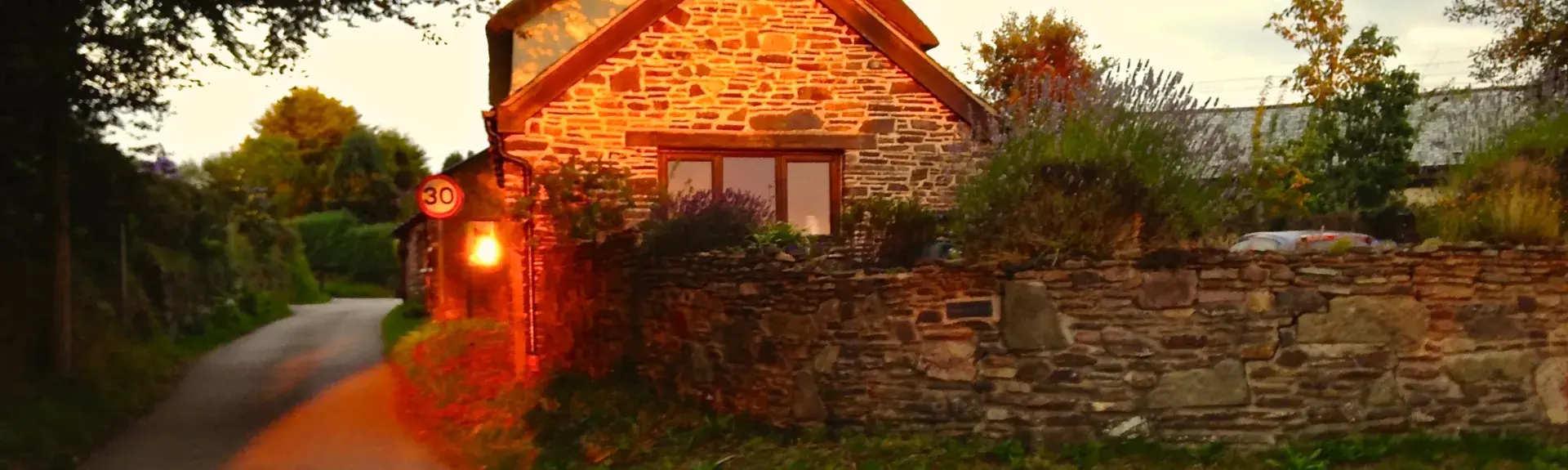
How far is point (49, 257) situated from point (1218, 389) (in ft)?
40.4

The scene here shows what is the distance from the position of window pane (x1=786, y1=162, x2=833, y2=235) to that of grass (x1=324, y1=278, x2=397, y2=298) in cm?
3560

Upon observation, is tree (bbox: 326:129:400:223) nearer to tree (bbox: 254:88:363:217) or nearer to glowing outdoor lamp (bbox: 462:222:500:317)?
tree (bbox: 254:88:363:217)

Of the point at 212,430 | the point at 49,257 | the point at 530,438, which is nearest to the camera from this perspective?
the point at 530,438

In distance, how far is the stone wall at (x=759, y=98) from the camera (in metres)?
12.4

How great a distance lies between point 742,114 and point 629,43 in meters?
1.61

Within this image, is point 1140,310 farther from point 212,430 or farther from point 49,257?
point 49,257

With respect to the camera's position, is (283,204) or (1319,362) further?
(283,204)

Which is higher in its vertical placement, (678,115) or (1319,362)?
(678,115)

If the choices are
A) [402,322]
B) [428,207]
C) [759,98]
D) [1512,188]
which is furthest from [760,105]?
[402,322]

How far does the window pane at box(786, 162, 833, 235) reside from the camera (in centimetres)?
1316

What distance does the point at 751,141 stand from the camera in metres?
12.8

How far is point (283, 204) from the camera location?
168 feet

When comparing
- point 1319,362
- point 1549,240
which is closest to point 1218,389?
point 1319,362

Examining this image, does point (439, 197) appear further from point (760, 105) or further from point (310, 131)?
point (310, 131)
